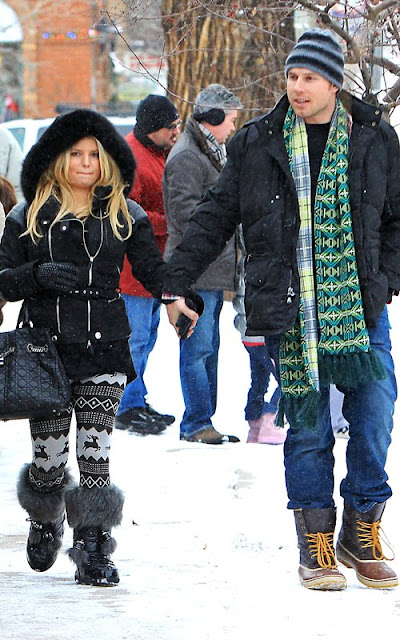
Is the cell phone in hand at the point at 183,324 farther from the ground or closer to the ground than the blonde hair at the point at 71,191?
closer to the ground

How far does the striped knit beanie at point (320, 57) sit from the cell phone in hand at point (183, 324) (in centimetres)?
100

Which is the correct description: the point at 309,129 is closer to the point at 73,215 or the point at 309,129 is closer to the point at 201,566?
the point at 73,215

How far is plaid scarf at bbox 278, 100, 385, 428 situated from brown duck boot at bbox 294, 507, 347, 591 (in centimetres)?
49

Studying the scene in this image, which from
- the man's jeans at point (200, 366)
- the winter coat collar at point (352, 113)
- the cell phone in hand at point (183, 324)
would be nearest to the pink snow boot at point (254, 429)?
the man's jeans at point (200, 366)

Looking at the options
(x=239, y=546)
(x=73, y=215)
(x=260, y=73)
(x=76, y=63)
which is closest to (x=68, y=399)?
(x=73, y=215)

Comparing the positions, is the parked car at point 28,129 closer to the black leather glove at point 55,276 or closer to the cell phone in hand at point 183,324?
the cell phone in hand at point 183,324

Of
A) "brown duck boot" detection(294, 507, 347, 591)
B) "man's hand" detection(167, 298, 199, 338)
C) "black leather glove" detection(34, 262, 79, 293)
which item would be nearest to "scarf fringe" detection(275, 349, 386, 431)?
"brown duck boot" detection(294, 507, 347, 591)

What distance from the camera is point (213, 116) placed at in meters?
7.45

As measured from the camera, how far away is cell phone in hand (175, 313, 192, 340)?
16.1 ft

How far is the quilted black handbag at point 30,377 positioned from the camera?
15.1 feet

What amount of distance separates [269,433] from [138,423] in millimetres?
856

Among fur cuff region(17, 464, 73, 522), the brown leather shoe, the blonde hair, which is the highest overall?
the blonde hair

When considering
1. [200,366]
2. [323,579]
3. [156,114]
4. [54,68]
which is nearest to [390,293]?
[323,579]

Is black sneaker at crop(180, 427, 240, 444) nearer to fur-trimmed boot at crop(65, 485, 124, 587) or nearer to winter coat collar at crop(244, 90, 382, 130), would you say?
fur-trimmed boot at crop(65, 485, 124, 587)
